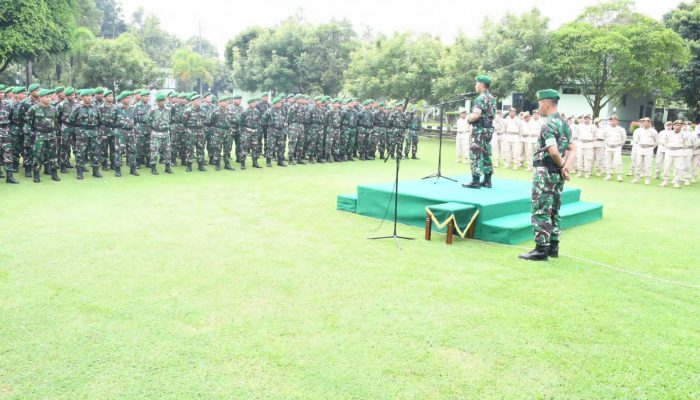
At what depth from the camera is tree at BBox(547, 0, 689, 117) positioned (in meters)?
20.1

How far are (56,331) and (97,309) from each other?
41 centimetres

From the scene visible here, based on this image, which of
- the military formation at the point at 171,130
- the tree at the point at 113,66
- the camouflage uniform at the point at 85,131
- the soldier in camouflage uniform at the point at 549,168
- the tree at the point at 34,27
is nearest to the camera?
the soldier in camouflage uniform at the point at 549,168

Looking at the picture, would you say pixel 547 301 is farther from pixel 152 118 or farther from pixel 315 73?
pixel 315 73

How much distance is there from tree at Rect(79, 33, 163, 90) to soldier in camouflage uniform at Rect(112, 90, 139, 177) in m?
17.9

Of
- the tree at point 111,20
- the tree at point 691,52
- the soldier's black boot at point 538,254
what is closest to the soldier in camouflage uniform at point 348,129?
the soldier's black boot at point 538,254

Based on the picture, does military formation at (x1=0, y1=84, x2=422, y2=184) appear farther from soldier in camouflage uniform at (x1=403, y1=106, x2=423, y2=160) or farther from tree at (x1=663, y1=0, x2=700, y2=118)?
tree at (x1=663, y1=0, x2=700, y2=118)

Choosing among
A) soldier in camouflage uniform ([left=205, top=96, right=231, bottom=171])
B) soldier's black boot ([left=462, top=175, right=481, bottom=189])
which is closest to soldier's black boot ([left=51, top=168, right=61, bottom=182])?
soldier in camouflage uniform ([left=205, top=96, right=231, bottom=171])

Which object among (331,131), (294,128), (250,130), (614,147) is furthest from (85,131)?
(614,147)

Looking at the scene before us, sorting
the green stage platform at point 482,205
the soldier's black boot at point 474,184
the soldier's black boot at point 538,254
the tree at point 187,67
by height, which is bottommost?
the soldier's black boot at point 538,254

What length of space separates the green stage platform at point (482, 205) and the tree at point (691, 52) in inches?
772

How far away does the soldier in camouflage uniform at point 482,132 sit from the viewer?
7.23 meters

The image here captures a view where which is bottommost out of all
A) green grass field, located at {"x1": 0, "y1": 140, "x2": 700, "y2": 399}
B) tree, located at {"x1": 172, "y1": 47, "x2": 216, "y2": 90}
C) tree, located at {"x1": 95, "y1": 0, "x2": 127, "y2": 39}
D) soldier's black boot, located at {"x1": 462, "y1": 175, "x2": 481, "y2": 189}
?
green grass field, located at {"x1": 0, "y1": 140, "x2": 700, "y2": 399}

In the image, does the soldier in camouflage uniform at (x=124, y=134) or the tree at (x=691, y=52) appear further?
the tree at (x=691, y=52)

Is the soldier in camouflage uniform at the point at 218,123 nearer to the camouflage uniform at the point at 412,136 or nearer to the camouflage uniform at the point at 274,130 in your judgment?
the camouflage uniform at the point at 274,130
